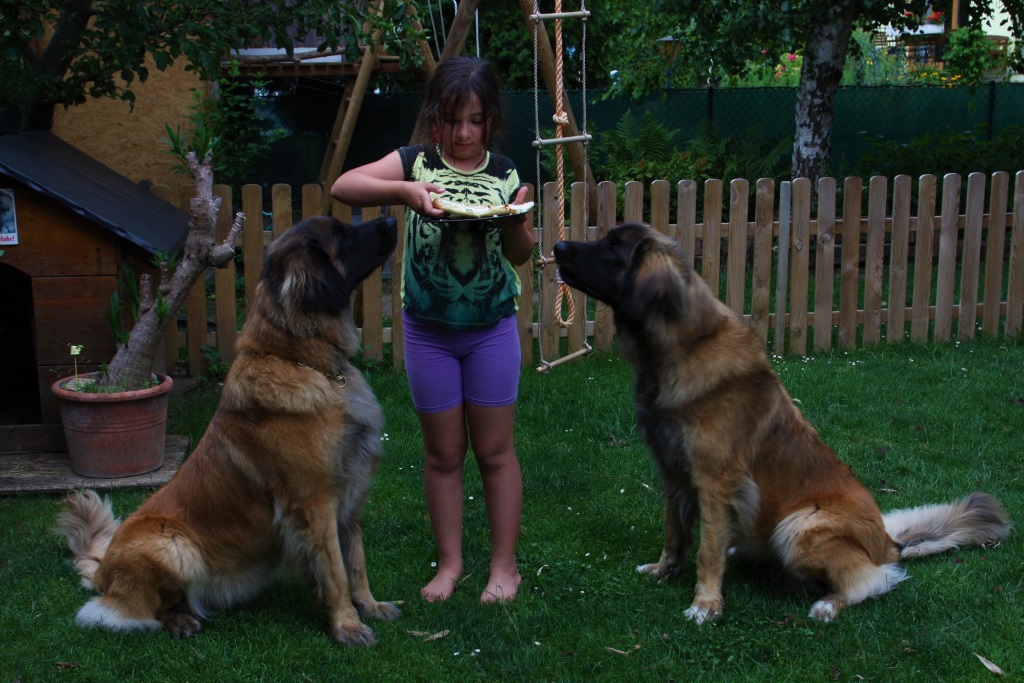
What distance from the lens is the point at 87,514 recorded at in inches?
155

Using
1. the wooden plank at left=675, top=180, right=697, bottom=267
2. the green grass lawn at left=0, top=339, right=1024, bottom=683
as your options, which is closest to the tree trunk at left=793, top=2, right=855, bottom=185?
the wooden plank at left=675, top=180, right=697, bottom=267

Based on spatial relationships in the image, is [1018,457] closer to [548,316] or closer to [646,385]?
[646,385]

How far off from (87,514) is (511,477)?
71.0 inches

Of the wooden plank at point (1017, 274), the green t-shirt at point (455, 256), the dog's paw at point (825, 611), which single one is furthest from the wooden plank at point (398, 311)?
the wooden plank at point (1017, 274)

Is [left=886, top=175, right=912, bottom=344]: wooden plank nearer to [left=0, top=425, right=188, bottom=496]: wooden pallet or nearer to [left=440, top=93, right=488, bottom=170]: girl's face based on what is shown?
[left=440, top=93, right=488, bottom=170]: girl's face

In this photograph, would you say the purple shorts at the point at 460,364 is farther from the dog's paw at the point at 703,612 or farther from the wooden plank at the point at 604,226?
the wooden plank at the point at 604,226

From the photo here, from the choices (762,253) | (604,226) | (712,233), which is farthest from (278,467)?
(762,253)

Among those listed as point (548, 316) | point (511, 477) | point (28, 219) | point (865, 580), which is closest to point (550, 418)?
point (548, 316)

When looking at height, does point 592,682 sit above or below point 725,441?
below

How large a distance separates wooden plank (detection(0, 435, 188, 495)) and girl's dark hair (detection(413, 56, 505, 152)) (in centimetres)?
253

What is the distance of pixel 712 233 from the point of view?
7156 mm

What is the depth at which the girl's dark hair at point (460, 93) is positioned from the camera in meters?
3.37

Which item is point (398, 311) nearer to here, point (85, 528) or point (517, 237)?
point (85, 528)

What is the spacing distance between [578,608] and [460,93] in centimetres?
205
